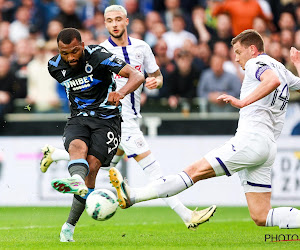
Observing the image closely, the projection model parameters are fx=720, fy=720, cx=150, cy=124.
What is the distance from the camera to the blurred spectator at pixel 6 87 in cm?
1459

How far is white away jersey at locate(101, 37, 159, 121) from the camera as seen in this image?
1037 cm

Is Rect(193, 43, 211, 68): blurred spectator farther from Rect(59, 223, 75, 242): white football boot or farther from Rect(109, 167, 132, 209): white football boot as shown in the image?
Rect(109, 167, 132, 209): white football boot

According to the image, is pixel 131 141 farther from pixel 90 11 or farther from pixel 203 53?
pixel 90 11

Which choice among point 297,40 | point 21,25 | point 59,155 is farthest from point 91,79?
point 21,25

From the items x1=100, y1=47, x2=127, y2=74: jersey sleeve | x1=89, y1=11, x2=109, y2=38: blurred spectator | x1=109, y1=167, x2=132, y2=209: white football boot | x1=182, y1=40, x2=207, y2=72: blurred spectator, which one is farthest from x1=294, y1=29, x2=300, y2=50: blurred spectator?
x1=109, y1=167, x2=132, y2=209: white football boot

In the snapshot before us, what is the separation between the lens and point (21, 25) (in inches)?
669

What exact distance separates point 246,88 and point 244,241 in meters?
1.79

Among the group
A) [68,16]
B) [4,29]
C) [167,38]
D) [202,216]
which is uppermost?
[68,16]

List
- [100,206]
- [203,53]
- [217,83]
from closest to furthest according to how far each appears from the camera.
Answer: [100,206]
[217,83]
[203,53]

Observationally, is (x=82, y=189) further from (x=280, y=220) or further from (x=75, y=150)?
(x=280, y=220)

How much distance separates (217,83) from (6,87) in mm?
4400

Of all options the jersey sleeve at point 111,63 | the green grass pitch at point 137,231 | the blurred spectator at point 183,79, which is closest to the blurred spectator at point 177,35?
the blurred spectator at point 183,79

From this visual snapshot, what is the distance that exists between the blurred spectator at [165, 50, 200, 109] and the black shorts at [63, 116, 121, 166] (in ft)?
21.0

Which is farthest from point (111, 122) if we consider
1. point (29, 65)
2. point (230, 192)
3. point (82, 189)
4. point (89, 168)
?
point (29, 65)
